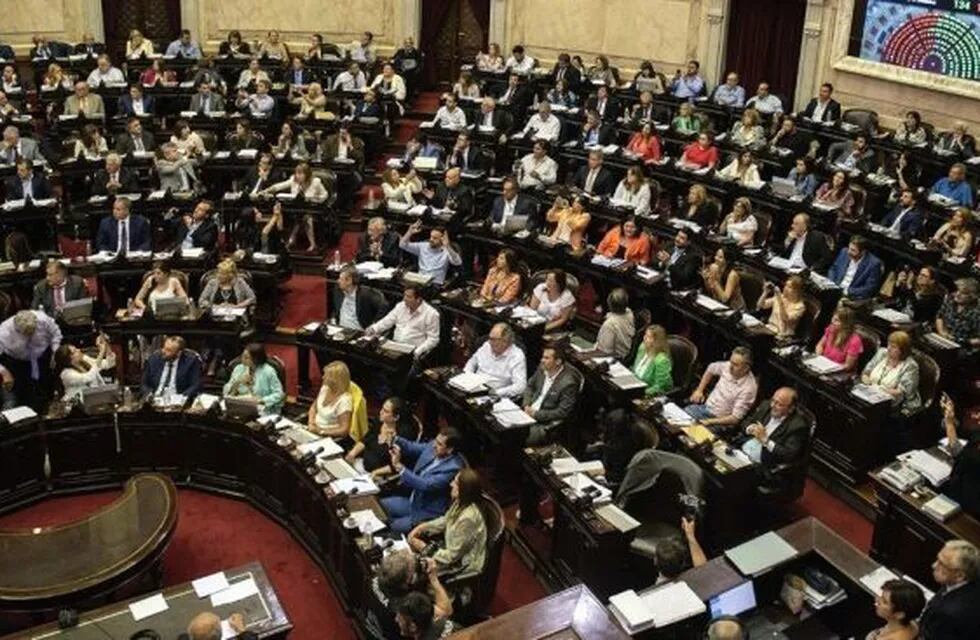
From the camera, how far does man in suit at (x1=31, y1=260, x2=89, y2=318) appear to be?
10.3 metres

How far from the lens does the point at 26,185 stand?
42.3ft

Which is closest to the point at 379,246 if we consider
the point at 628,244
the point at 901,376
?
the point at 628,244

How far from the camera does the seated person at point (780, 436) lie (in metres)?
7.86

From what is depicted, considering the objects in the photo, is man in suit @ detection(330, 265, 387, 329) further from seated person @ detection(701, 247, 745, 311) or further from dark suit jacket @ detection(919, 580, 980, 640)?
dark suit jacket @ detection(919, 580, 980, 640)

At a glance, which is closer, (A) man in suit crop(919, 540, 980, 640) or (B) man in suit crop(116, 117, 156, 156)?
(A) man in suit crop(919, 540, 980, 640)

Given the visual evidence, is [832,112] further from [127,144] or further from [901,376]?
[127,144]

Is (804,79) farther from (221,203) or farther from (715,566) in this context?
(715,566)

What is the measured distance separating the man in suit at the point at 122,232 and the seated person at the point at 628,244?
5267 millimetres

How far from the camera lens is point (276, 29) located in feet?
66.4

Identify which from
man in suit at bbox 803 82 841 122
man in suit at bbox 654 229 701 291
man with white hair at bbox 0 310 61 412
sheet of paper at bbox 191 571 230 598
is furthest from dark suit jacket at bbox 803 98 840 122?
sheet of paper at bbox 191 571 230 598

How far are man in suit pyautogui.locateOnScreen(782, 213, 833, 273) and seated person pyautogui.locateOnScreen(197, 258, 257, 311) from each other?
584cm

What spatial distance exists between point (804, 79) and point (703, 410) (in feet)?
31.1

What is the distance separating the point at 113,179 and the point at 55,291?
337cm

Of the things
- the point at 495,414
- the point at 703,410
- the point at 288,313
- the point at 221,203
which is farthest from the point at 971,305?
the point at 221,203
